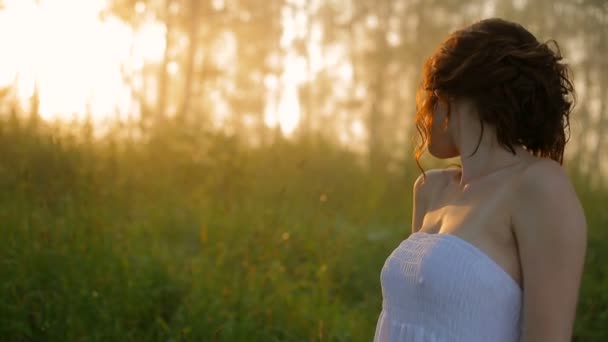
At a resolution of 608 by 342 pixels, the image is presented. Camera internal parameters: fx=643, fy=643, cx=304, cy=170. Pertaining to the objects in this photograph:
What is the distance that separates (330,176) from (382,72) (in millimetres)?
11326

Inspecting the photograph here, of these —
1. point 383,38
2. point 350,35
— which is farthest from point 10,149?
point 350,35

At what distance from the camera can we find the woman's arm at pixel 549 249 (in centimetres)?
162

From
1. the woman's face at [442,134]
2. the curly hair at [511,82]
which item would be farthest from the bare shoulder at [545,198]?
the woman's face at [442,134]

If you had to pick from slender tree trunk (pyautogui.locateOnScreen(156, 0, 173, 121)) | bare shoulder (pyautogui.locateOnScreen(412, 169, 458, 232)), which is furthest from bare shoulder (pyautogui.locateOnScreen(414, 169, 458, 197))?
slender tree trunk (pyautogui.locateOnScreen(156, 0, 173, 121))

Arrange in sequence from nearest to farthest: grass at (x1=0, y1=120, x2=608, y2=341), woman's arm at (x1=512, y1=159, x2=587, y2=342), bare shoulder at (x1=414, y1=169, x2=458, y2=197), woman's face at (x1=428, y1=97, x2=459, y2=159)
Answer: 1. woman's arm at (x1=512, y1=159, x2=587, y2=342)
2. woman's face at (x1=428, y1=97, x2=459, y2=159)
3. bare shoulder at (x1=414, y1=169, x2=458, y2=197)
4. grass at (x1=0, y1=120, x2=608, y2=341)

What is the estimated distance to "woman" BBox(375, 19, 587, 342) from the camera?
1650 millimetres

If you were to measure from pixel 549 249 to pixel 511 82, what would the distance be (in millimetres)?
494

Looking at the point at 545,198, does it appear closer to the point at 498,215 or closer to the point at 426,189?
the point at 498,215

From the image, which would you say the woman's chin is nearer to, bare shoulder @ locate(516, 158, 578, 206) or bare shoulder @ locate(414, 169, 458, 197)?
bare shoulder @ locate(414, 169, 458, 197)

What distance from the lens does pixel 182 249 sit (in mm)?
5488

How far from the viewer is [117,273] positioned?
4184mm

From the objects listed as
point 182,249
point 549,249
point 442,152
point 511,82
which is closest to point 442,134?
point 442,152

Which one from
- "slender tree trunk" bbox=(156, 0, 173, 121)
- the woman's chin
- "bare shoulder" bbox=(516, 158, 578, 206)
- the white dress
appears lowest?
the white dress

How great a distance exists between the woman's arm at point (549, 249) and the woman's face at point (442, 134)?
36 centimetres
